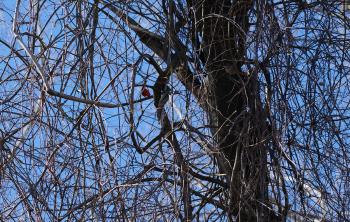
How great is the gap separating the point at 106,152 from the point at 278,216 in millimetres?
703

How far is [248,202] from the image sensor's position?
4.23 m

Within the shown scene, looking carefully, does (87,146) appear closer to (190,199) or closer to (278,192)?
(190,199)

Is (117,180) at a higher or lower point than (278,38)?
lower

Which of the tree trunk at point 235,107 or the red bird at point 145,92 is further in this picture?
the red bird at point 145,92

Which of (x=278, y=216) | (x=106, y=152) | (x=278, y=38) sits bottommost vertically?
(x=278, y=216)

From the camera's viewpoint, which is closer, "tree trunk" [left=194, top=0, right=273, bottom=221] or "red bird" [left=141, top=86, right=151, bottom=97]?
"tree trunk" [left=194, top=0, right=273, bottom=221]

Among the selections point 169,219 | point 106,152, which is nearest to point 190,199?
point 169,219

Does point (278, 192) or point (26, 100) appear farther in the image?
point (26, 100)

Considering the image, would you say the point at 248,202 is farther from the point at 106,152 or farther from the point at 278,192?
the point at 106,152

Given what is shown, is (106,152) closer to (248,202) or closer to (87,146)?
(87,146)

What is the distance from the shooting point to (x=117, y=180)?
4.29 m

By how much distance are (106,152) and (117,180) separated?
0.12 meters

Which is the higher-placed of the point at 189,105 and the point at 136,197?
the point at 189,105

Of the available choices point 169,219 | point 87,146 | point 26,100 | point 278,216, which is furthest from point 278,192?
point 26,100
